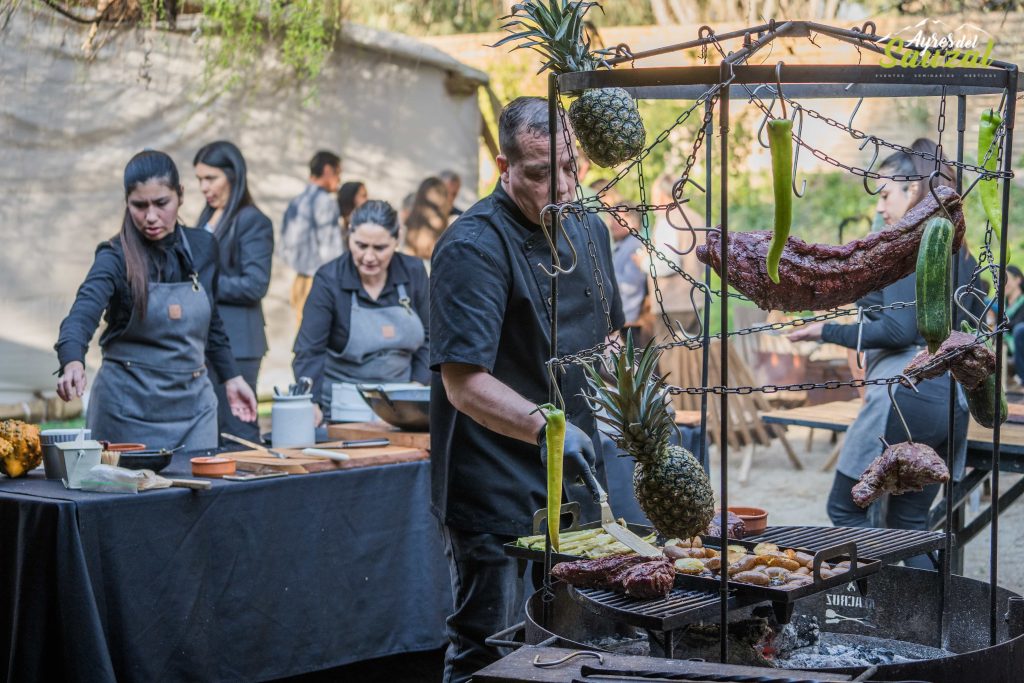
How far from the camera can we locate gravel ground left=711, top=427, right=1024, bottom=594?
741 centimetres

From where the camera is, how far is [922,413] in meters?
4.96

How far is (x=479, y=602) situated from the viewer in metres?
3.37

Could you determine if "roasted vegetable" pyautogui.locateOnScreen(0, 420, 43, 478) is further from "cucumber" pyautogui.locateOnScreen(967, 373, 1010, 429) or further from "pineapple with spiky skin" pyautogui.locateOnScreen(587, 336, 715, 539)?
"cucumber" pyautogui.locateOnScreen(967, 373, 1010, 429)

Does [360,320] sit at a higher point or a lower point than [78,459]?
higher

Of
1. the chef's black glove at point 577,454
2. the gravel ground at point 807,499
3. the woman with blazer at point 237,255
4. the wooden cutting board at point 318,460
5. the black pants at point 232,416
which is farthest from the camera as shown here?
the gravel ground at point 807,499

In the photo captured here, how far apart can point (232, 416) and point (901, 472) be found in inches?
188

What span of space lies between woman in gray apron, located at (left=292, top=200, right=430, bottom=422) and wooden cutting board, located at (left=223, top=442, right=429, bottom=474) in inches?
42.4

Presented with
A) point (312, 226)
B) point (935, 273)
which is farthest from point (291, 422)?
point (312, 226)

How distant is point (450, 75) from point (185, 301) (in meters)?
5.14

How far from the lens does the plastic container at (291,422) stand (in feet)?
16.5

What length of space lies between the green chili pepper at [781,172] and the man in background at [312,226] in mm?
6956

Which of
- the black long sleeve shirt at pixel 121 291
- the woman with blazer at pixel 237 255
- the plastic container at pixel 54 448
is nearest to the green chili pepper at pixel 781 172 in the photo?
the plastic container at pixel 54 448

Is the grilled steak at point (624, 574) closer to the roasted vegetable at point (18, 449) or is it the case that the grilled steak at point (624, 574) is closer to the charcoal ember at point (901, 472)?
the charcoal ember at point (901, 472)

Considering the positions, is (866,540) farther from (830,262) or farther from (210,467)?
(210,467)
